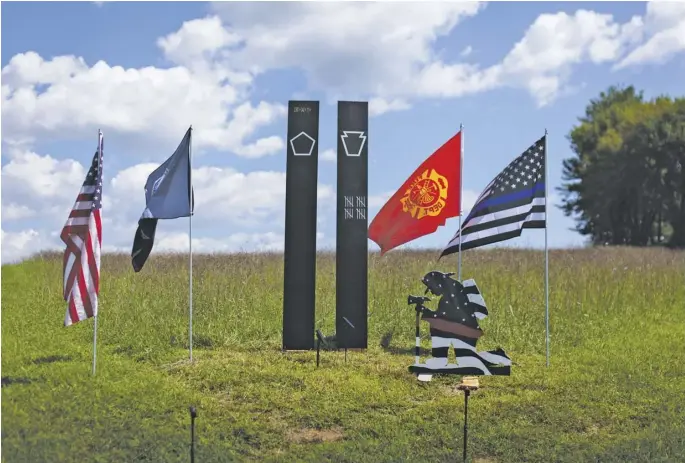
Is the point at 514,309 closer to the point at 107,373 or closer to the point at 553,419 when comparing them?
the point at 553,419

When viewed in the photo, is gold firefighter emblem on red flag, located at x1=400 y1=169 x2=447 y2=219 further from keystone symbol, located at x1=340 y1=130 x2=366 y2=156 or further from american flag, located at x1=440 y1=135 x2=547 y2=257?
keystone symbol, located at x1=340 y1=130 x2=366 y2=156

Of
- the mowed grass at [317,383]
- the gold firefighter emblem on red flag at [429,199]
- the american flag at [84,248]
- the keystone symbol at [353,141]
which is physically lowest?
the mowed grass at [317,383]

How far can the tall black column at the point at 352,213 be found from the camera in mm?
9914

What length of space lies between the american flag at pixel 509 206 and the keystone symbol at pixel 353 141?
5.52 feet

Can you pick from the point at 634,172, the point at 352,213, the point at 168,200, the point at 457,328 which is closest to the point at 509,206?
the point at 457,328

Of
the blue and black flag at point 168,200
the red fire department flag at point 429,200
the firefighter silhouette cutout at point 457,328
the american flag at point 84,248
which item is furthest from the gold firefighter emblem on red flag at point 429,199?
the american flag at point 84,248

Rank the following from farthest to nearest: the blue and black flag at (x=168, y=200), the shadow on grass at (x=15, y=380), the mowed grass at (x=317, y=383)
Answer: the blue and black flag at (x=168, y=200)
the shadow on grass at (x=15, y=380)
the mowed grass at (x=317, y=383)

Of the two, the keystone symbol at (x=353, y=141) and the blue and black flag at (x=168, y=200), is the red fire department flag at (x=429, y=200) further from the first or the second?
the blue and black flag at (x=168, y=200)

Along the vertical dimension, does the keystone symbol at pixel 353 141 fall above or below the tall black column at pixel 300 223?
above

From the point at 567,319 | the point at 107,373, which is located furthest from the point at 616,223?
the point at 107,373

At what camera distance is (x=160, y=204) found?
9.21 m

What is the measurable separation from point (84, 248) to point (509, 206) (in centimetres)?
508

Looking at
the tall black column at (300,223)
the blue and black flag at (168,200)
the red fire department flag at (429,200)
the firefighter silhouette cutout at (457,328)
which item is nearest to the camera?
the firefighter silhouette cutout at (457,328)

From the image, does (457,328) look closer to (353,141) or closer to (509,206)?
(509,206)
